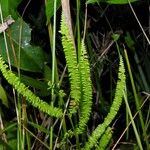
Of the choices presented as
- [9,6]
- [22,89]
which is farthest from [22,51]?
[22,89]

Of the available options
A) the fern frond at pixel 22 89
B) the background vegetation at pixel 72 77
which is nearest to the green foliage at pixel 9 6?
the background vegetation at pixel 72 77

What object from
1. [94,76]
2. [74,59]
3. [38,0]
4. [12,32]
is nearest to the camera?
[74,59]

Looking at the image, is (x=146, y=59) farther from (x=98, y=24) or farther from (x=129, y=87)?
(x=98, y=24)

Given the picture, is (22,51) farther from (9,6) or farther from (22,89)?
(22,89)

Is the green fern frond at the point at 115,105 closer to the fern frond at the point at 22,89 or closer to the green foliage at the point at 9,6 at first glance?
the fern frond at the point at 22,89

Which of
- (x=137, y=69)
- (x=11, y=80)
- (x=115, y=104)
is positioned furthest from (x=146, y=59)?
(x=11, y=80)
